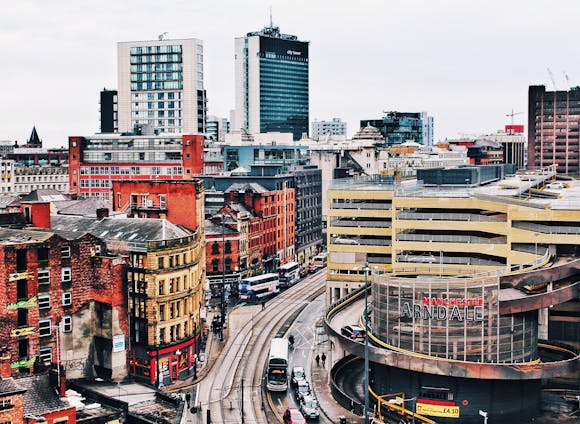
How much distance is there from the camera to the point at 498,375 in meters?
100

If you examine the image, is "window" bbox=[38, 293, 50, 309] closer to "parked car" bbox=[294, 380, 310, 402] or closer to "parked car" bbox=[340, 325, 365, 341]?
"parked car" bbox=[294, 380, 310, 402]

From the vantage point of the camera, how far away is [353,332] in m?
117

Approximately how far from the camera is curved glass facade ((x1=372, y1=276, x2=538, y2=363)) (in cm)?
10306

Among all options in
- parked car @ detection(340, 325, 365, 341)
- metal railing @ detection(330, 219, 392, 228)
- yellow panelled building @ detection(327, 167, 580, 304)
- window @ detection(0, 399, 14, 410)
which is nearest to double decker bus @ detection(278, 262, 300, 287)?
yellow panelled building @ detection(327, 167, 580, 304)

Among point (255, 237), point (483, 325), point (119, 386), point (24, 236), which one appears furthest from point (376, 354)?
point (255, 237)

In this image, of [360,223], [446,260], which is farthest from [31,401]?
[360,223]

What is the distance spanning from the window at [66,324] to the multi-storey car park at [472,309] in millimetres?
33747

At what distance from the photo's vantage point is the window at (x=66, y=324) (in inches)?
4353

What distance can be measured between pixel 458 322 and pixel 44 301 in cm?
5000

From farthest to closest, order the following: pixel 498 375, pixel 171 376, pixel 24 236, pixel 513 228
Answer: pixel 513 228 < pixel 171 376 < pixel 24 236 < pixel 498 375

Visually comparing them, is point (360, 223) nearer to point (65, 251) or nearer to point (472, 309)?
point (472, 309)

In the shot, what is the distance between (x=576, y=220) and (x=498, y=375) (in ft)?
108

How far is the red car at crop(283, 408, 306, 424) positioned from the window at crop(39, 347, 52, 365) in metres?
29.4

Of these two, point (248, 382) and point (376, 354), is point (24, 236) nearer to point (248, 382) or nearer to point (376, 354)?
point (248, 382)
